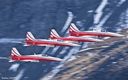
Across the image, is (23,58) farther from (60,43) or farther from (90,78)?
(90,78)

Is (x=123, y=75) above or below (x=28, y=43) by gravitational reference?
below

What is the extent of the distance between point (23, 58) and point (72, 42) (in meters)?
17.3

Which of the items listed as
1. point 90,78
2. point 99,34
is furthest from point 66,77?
point 99,34

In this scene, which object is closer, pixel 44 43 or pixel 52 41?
pixel 52 41

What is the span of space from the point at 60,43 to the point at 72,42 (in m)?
4.40

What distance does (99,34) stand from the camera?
625ft

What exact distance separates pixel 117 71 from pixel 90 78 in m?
9.98

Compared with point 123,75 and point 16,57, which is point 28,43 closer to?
point 16,57

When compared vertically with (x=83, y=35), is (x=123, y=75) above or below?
below

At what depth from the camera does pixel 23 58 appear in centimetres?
18912

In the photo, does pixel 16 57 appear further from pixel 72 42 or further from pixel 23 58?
pixel 72 42

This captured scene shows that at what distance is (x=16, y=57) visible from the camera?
620ft

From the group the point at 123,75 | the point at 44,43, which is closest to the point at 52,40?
the point at 44,43

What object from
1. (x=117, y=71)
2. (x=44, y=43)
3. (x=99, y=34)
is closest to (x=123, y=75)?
(x=117, y=71)
